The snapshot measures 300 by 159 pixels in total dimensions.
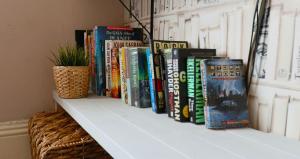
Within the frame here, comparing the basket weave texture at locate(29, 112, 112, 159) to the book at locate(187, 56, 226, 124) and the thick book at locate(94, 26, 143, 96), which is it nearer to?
the thick book at locate(94, 26, 143, 96)

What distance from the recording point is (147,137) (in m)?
0.74

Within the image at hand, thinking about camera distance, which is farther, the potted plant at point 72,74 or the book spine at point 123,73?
the potted plant at point 72,74

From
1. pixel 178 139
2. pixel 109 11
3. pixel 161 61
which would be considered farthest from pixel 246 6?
pixel 109 11

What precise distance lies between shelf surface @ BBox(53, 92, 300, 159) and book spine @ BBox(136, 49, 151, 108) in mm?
89

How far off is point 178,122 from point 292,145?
31 centimetres

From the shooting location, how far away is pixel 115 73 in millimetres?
1265

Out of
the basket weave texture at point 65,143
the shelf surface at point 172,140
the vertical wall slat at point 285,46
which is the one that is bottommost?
the basket weave texture at point 65,143

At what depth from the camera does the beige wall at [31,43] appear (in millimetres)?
1458

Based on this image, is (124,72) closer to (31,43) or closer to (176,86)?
(176,86)

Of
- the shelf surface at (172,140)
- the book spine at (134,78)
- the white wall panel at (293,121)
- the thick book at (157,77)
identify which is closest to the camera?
the shelf surface at (172,140)

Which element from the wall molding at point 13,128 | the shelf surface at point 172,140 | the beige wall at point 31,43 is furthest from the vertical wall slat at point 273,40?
the wall molding at point 13,128

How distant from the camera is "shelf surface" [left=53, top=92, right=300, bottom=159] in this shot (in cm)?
62

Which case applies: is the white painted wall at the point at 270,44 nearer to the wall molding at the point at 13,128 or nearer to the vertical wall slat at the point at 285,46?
the vertical wall slat at the point at 285,46

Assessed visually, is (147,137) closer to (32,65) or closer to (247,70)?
(247,70)
